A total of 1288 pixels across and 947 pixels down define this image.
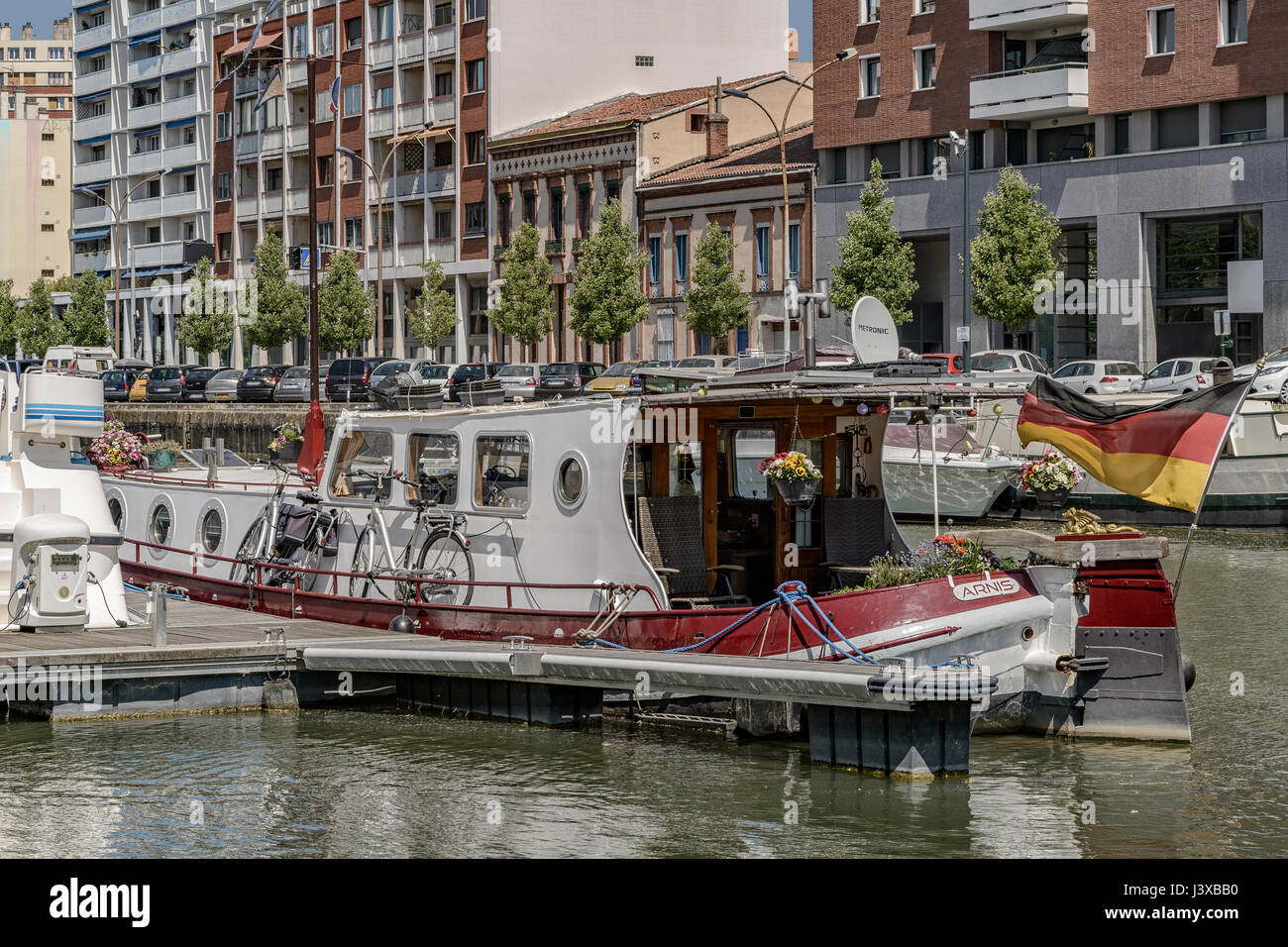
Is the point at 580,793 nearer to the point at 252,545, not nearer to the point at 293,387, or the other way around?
the point at 252,545

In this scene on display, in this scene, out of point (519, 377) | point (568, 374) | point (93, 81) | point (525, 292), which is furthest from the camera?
point (93, 81)

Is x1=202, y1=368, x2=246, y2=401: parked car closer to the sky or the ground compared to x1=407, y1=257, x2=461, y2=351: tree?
closer to the ground

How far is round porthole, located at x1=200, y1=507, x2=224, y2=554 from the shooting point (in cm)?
2377

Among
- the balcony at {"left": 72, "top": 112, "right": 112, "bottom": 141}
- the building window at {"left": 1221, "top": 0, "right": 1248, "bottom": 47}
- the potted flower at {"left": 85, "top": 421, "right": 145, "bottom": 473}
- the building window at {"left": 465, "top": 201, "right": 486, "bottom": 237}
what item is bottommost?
the potted flower at {"left": 85, "top": 421, "right": 145, "bottom": 473}

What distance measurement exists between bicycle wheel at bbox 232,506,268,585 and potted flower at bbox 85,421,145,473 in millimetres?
4702

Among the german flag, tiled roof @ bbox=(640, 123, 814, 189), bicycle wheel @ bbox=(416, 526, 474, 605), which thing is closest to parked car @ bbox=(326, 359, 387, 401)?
tiled roof @ bbox=(640, 123, 814, 189)

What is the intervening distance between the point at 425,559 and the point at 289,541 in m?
2.52

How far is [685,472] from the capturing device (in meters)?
18.4

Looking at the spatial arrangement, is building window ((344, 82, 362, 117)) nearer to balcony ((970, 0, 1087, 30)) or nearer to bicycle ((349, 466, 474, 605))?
balcony ((970, 0, 1087, 30))

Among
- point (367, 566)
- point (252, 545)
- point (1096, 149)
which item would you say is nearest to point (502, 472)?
point (367, 566)

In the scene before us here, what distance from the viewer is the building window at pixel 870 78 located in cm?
5862

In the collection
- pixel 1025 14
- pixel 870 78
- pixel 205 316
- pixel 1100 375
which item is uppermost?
pixel 1025 14

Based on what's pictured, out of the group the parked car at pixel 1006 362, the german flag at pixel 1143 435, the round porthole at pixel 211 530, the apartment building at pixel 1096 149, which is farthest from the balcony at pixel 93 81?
the german flag at pixel 1143 435
